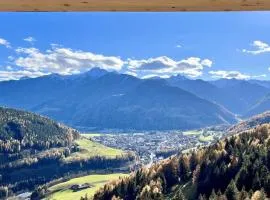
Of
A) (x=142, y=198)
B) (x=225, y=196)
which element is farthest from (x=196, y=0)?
(x=142, y=198)

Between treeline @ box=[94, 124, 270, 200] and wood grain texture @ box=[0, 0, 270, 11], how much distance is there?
7825cm

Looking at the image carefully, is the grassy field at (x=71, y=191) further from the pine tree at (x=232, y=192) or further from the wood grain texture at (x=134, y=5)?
the wood grain texture at (x=134, y=5)

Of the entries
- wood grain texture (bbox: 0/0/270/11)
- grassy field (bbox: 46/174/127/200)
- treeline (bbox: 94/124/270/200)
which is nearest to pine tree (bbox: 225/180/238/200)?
treeline (bbox: 94/124/270/200)

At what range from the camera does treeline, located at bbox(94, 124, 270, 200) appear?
8475cm

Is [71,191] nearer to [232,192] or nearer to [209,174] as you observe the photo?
[209,174]

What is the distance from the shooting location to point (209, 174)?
95.6m

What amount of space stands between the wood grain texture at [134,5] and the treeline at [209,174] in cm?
7825

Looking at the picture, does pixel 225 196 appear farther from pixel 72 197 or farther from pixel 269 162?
pixel 72 197

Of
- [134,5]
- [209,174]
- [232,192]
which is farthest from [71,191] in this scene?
[134,5]

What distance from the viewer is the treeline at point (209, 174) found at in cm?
8475

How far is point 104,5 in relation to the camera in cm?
323

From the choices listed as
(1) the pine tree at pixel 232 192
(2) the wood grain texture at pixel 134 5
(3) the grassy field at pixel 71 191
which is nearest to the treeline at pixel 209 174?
(1) the pine tree at pixel 232 192

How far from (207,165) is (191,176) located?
4.54 metres

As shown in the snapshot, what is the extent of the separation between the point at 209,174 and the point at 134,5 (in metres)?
95.1
